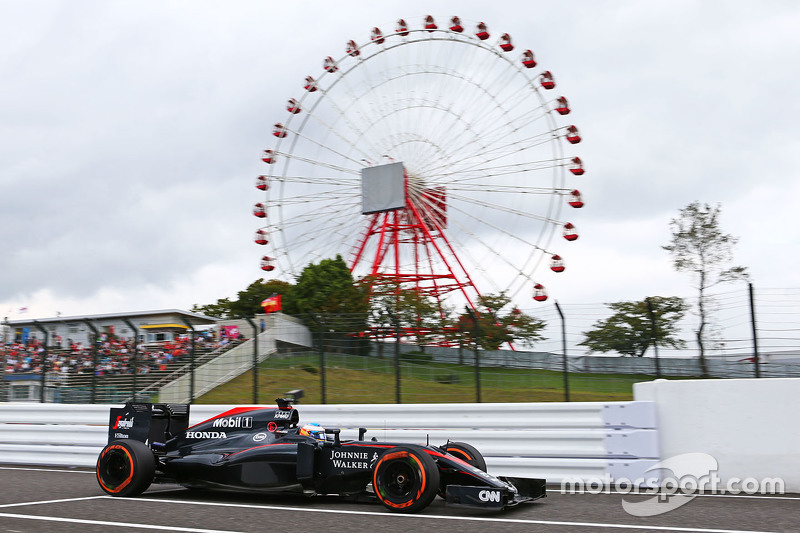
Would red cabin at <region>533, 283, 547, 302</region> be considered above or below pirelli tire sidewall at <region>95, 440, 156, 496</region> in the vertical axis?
above

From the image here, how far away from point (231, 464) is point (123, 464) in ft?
4.09

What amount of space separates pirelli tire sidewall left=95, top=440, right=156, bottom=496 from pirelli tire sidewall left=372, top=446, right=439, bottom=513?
2.48 m

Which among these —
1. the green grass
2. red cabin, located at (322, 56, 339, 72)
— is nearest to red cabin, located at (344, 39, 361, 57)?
red cabin, located at (322, 56, 339, 72)

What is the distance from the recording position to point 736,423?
780 centimetres

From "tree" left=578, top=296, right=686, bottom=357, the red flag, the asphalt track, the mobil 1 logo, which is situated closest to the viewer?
the asphalt track

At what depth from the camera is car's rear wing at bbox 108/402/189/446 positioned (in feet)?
27.0

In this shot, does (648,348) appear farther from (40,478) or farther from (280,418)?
(40,478)

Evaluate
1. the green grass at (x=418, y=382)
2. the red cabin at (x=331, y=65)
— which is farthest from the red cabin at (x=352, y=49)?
the green grass at (x=418, y=382)

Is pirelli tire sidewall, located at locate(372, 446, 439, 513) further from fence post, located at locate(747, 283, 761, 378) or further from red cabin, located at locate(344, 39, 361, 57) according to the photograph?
red cabin, located at locate(344, 39, 361, 57)

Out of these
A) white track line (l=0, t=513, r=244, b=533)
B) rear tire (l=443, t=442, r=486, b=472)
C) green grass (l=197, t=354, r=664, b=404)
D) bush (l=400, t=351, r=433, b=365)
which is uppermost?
bush (l=400, t=351, r=433, b=365)

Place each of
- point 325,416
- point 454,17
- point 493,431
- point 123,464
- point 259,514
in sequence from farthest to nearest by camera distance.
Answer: point 454,17 → point 325,416 → point 493,431 → point 123,464 → point 259,514

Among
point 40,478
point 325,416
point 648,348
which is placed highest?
point 648,348

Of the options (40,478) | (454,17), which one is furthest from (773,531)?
(454,17)

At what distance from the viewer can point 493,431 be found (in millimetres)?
8805
